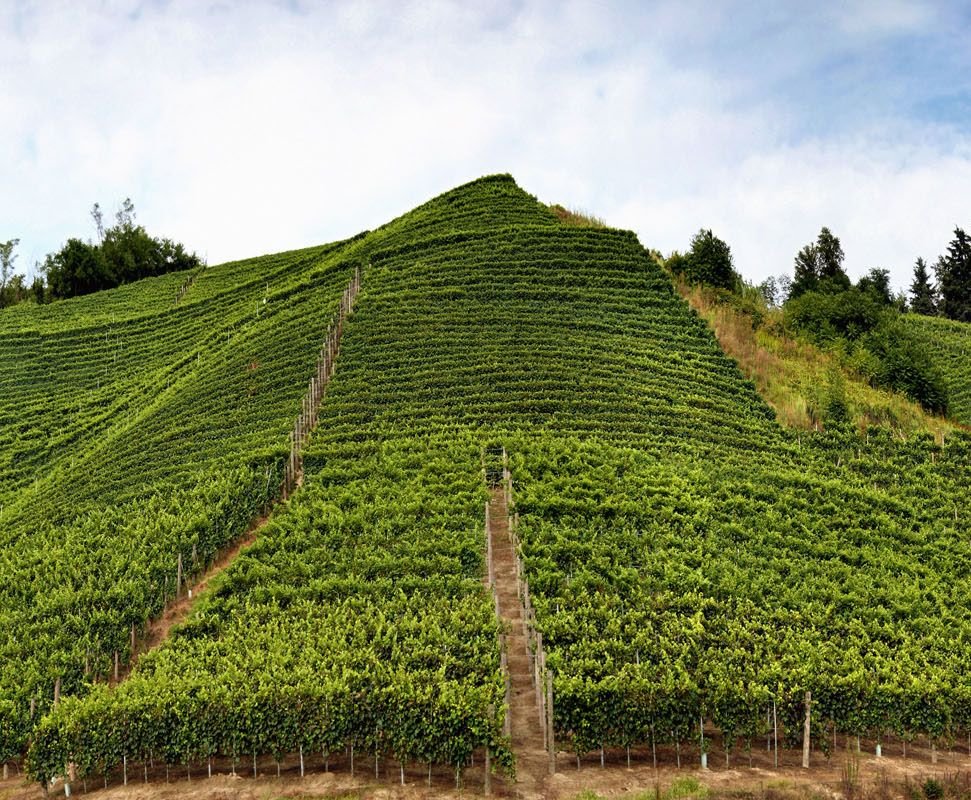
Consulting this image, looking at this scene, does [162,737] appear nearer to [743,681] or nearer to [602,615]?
[602,615]

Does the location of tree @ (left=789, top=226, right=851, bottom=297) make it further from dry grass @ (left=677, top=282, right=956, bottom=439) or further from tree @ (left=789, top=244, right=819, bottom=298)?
dry grass @ (left=677, top=282, right=956, bottom=439)

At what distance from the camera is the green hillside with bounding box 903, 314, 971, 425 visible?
1559 inches

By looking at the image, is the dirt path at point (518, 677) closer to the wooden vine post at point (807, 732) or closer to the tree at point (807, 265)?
the wooden vine post at point (807, 732)

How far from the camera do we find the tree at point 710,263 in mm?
38062

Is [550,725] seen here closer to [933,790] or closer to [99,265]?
[933,790]

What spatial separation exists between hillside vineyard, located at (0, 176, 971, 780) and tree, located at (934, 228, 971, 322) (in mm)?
44473

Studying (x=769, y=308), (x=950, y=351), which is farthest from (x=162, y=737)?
(x=950, y=351)

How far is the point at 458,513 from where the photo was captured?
757 inches

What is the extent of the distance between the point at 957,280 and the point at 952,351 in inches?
974

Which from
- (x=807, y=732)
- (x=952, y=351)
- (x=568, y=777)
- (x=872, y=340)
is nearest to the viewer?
(x=568, y=777)

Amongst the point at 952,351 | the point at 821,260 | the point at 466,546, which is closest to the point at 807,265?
the point at 821,260

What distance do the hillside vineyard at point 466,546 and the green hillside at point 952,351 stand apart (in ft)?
53.6

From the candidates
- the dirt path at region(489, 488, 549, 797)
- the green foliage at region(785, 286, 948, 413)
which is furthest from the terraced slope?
the green foliage at region(785, 286, 948, 413)

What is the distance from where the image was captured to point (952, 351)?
153 ft
